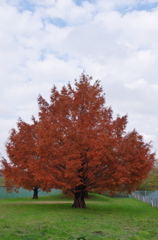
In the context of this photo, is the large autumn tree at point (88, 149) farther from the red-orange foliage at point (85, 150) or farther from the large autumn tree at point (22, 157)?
the large autumn tree at point (22, 157)

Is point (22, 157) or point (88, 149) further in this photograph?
point (22, 157)

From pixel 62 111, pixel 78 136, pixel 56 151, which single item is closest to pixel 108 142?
pixel 78 136

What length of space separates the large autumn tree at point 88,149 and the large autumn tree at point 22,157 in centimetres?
176

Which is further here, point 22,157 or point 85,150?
point 22,157

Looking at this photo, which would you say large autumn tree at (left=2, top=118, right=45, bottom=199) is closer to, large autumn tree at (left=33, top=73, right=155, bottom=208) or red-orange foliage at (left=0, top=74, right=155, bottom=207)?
red-orange foliage at (left=0, top=74, right=155, bottom=207)

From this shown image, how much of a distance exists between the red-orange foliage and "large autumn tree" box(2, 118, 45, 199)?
0.29 feet

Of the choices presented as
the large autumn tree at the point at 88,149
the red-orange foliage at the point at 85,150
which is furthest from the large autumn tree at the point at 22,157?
the large autumn tree at the point at 88,149

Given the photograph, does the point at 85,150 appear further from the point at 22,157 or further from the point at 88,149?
the point at 22,157

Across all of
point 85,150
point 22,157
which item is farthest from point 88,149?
point 22,157

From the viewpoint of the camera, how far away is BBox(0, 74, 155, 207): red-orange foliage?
58.1 feet

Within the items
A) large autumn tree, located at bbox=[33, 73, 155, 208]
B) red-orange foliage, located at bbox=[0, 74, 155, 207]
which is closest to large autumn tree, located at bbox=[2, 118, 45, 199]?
red-orange foliage, located at bbox=[0, 74, 155, 207]

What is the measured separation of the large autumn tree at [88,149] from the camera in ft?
58.0

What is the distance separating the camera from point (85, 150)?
61.2 ft

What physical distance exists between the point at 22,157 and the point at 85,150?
16.8 feet
